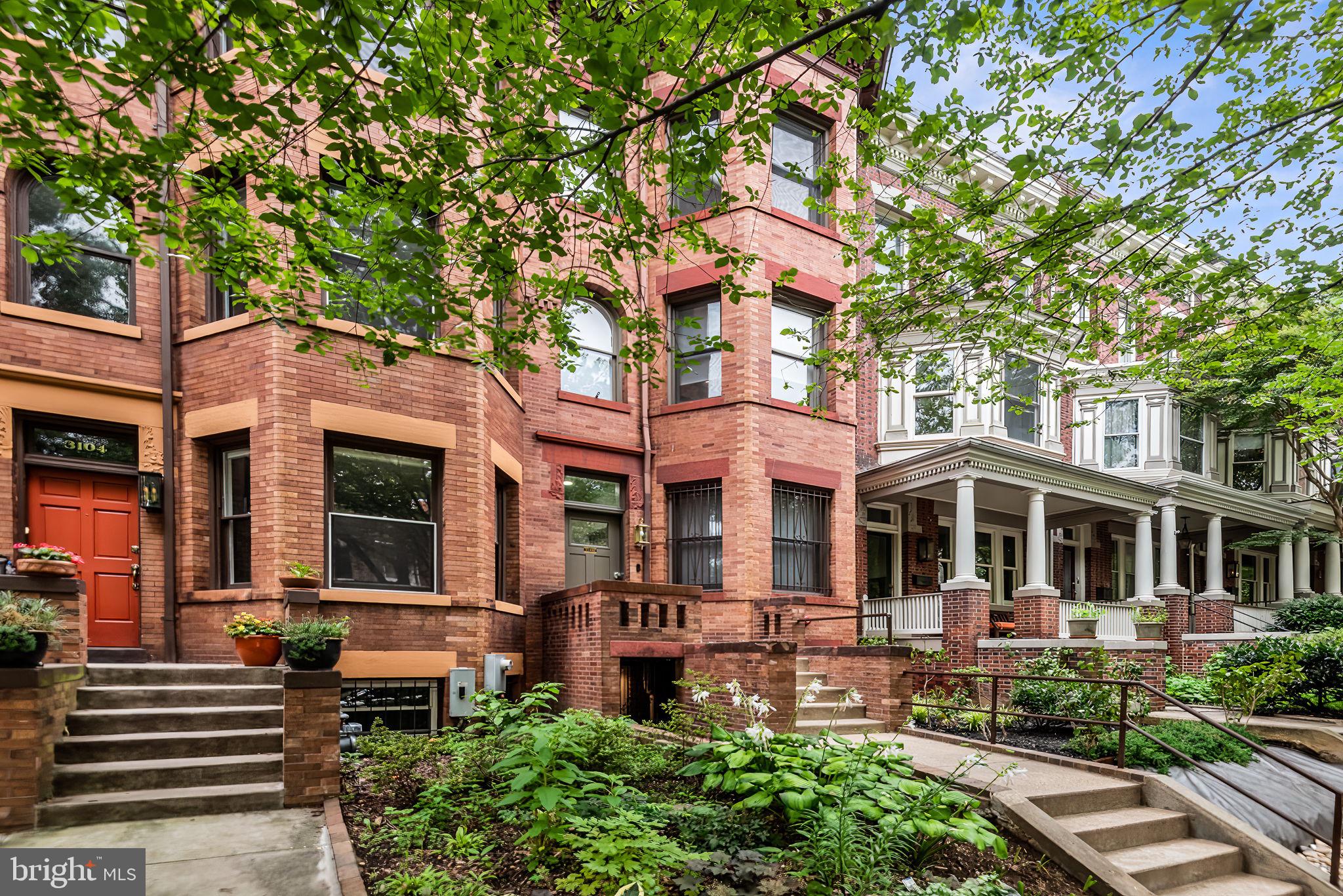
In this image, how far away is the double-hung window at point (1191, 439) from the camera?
64.9 feet

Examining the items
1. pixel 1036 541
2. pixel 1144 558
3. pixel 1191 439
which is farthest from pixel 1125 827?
pixel 1191 439

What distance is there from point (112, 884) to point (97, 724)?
2.24 meters

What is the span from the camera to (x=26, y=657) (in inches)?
205

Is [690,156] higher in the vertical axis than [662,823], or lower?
higher

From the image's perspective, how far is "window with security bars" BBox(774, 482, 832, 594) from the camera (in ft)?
40.9

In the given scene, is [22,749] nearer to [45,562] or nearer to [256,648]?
[45,562]

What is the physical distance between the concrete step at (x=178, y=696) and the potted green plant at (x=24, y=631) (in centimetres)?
90

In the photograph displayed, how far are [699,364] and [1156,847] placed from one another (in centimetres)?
887

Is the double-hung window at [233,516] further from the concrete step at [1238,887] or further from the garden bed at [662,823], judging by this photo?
the concrete step at [1238,887]

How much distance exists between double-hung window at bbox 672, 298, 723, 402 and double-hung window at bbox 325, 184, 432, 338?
4.55 meters

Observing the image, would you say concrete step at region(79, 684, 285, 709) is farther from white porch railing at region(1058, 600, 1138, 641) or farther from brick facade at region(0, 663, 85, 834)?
white porch railing at region(1058, 600, 1138, 641)

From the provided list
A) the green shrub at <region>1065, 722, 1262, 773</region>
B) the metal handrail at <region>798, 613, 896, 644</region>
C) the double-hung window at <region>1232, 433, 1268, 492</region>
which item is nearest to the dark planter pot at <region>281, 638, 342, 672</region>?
the metal handrail at <region>798, 613, 896, 644</region>

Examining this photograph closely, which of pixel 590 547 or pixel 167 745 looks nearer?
pixel 167 745

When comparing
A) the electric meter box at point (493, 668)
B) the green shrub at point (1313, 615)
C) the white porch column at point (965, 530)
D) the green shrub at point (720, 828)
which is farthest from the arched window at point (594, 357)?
the green shrub at point (1313, 615)
